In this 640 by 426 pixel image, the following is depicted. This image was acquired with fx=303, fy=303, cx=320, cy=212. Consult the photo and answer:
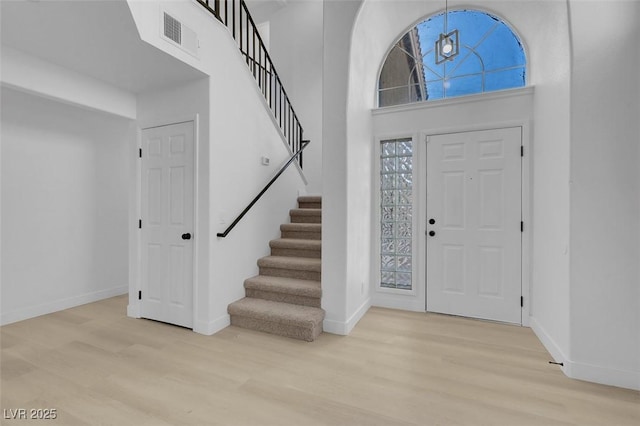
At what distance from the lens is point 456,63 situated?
3.76 m

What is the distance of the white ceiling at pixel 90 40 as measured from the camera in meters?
2.07

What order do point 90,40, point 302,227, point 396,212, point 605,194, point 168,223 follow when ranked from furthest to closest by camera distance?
point 302,227, point 396,212, point 168,223, point 90,40, point 605,194

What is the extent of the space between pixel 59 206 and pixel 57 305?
122 cm

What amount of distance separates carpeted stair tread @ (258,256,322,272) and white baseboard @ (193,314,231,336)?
2.64ft

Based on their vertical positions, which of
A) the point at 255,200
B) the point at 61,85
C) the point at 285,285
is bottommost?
the point at 285,285

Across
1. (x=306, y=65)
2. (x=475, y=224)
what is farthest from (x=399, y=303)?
(x=306, y=65)

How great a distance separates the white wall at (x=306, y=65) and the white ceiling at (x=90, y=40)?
3.12 meters

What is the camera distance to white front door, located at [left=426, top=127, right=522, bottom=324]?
10.9 feet

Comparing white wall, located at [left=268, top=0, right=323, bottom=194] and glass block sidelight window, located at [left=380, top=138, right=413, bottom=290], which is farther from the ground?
white wall, located at [left=268, top=0, right=323, bottom=194]

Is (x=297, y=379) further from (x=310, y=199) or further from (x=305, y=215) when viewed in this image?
(x=310, y=199)

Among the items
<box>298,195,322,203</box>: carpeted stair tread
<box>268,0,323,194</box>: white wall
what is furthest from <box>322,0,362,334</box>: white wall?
<box>268,0,323,194</box>: white wall

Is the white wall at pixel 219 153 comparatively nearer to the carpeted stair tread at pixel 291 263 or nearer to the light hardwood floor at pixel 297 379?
the carpeted stair tread at pixel 291 263

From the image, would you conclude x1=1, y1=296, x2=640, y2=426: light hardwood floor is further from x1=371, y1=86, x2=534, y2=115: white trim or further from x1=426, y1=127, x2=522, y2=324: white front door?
x1=371, y1=86, x2=534, y2=115: white trim

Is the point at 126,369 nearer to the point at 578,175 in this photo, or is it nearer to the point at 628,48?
the point at 578,175
